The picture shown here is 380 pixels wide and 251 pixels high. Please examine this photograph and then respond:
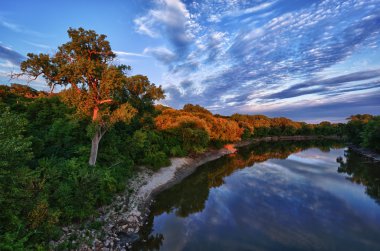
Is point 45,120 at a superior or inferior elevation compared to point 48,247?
superior

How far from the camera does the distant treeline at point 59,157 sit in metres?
11.6

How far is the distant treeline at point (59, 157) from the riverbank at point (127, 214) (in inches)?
36.9

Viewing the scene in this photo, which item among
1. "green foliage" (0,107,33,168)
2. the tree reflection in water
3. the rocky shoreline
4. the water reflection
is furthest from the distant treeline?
the water reflection

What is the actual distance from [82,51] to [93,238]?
17770 millimetres

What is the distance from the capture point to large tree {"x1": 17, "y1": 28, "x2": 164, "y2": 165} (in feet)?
71.6

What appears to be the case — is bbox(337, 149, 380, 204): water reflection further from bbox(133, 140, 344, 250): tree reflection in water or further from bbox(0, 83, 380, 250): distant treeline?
bbox(133, 140, 344, 250): tree reflection in water

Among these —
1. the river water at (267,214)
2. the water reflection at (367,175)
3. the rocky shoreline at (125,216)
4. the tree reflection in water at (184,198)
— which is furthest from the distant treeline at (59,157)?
the water reflection at (367,175)

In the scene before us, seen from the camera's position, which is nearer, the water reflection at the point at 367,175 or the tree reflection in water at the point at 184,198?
the tree reflection in water at the point at 184,198

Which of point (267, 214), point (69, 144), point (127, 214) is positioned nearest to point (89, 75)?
point (69, 144)

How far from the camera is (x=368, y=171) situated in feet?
145

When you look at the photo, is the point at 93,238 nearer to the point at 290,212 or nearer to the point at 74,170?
the point at 74,170

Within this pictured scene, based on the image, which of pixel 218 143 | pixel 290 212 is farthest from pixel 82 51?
pixel 218 143

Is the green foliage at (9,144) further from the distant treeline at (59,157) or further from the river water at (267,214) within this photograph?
the river water at (267,214)

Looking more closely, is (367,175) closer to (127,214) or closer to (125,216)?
(127,214)
